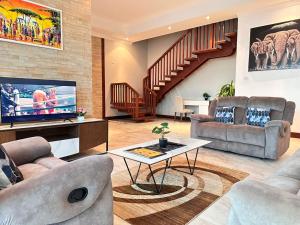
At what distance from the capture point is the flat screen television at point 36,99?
9.52 feet

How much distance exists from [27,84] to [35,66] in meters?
0.40

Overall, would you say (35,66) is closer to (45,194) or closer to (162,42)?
(45,194)

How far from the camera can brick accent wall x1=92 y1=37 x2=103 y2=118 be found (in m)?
7.12

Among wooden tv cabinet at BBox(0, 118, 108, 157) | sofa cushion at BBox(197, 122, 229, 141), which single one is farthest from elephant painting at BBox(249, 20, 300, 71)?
wooden tv cabinet at BBox(0, 118, 108, 157)

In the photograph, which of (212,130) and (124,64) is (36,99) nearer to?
(212,130)

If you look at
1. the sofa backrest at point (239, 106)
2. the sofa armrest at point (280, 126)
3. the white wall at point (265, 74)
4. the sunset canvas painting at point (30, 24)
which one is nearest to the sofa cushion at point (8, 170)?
the sunset canvas painting at point (30, 24)

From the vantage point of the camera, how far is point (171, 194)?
217 cm

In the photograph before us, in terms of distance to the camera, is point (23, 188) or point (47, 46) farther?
point (47, 46)

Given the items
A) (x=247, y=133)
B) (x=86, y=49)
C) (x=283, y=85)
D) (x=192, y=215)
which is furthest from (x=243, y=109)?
(x=86, y=49)

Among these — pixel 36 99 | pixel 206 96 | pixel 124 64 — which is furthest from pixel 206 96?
pixel 36 99

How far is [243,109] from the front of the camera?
4.03 m

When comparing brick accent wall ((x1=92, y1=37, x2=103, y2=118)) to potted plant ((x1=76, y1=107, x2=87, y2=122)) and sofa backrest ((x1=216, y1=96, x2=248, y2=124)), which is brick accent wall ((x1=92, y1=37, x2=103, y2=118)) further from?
sofa backrest ((x1=216, y1=96, x2=248, y2=124))

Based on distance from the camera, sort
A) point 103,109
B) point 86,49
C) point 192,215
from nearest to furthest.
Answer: point 192,215 → point 86,49 → point 103,109

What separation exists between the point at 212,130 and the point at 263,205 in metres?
2.91
